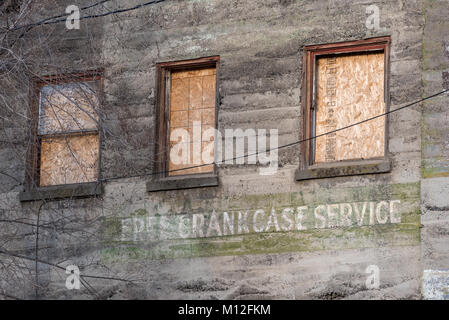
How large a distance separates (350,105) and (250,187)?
5.48 feet

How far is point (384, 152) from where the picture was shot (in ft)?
45.0

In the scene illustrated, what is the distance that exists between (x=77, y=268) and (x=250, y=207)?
8.62 feet

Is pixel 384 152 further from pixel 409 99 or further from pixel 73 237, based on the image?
pixel 73 237

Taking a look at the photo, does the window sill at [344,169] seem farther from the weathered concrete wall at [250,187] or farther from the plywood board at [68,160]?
the plywood board at [68,160]

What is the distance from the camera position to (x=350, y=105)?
14.1 metres

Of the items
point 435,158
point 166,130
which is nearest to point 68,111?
point 166,130

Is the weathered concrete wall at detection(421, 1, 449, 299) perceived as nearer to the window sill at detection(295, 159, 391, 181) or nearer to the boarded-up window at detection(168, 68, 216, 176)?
the window sill at detection(295, 159, 391, 181)

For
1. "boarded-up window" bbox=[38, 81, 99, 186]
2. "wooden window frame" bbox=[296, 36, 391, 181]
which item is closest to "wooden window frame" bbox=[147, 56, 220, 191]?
"boarded-up window" bbox=[38, 81, 99, 186]

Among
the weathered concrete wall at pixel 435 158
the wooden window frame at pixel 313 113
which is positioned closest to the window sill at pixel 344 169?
the wooden window frame at pixel 313 113

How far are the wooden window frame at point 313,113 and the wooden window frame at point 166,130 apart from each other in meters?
1.25

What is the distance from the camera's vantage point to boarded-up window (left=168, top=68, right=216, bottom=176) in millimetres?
14859

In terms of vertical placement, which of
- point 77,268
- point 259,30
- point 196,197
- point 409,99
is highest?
point 259,30

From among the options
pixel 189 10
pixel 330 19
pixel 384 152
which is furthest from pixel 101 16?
pixel 384 152

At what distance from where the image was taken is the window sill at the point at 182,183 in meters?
14.5
